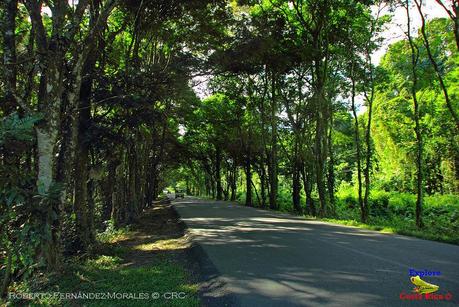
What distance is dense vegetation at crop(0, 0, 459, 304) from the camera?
7.04 metres

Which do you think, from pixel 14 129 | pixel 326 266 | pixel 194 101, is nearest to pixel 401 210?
pixel 194 101

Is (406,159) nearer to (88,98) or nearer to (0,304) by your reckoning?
(88,98)

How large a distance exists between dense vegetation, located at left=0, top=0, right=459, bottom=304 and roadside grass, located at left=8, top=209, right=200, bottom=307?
0.44 m

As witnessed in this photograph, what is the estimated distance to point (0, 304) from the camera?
6.00m

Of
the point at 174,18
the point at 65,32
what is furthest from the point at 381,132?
the point at 65,32

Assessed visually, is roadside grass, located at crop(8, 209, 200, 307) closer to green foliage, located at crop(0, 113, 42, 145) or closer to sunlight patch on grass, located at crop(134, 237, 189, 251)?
sunlight patch on grass, located at crop(134, 237, 189, 251)

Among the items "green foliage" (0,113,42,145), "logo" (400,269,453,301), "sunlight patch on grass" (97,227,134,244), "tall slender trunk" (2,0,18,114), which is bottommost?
"sunlight patch on grass" (97,227,134,244)

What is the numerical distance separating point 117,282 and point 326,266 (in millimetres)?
3794

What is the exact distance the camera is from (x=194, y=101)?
2581 cm

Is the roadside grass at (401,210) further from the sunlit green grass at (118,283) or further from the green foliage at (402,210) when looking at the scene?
the sunlit green grass at (118,283)

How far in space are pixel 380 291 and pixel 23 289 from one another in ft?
19.8

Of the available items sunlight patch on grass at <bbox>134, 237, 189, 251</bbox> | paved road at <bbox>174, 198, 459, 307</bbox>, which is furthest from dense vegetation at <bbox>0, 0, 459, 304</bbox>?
paved road at <bbox>174, 198, 459, 307</bbox>

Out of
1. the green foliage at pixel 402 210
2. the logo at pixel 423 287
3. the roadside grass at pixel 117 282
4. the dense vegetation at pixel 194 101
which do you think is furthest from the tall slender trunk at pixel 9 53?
→ the green foliage at pixel 402 210

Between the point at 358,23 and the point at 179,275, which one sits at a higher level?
the point at 358,23
